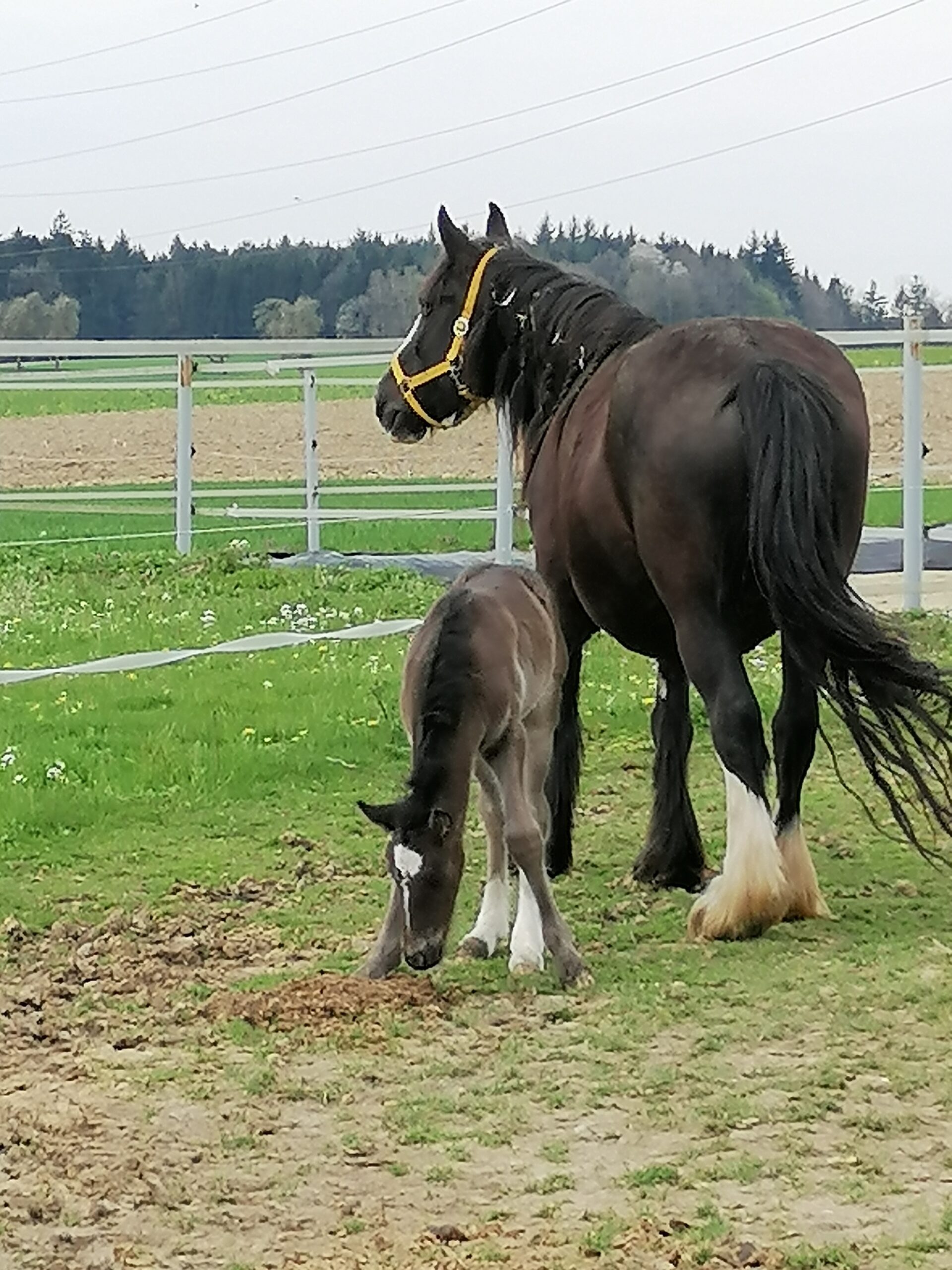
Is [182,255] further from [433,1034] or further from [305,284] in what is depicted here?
[433,1034]

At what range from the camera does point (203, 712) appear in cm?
919

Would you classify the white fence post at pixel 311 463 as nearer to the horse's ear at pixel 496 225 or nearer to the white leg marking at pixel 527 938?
the horse's ear at pixel 496 225

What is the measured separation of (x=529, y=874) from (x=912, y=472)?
8.23 m

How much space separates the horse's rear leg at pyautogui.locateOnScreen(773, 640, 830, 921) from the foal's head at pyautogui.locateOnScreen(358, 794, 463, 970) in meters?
1.38

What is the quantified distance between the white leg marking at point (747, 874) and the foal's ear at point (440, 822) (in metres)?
1.05

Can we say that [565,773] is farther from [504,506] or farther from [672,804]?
[504,506]

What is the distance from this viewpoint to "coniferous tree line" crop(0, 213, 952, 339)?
39.0 m

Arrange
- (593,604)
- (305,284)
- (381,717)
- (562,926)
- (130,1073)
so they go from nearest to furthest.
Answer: (130,1073), (562,926), (593,604), (381,717), (305,284)

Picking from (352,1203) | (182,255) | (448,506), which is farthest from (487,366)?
(182,255)

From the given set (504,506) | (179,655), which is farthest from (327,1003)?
(504,506)

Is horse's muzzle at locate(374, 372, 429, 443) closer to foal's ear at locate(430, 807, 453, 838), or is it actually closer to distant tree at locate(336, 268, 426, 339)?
foal's ear at locate(430, 807, 453, 838)

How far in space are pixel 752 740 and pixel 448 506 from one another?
18.3 m

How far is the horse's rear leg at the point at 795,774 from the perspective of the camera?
592 cm

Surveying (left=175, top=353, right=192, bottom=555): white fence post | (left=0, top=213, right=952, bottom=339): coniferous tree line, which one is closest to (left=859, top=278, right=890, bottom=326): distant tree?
(left=0, top=213, right=952, bottom=339): coniferous tree line
